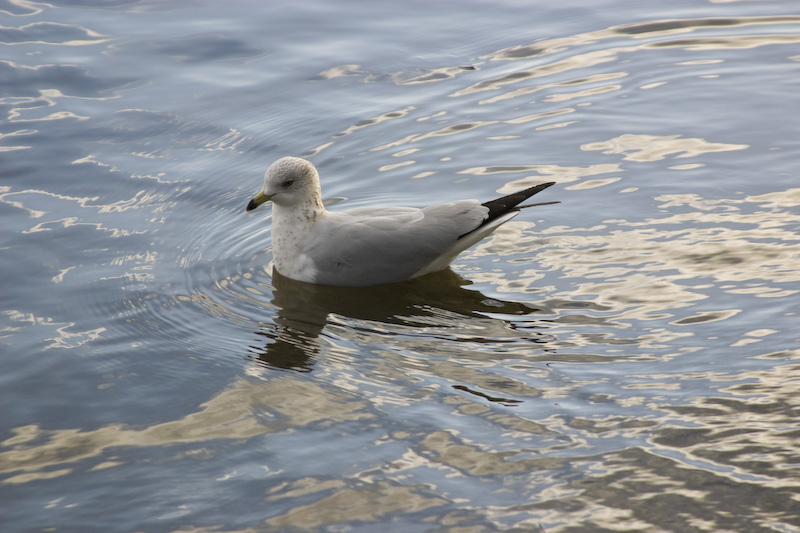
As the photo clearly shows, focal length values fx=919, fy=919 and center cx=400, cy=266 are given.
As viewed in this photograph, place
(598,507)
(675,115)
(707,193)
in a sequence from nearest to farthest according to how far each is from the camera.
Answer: (598,507) < (707,193) < (675,115)

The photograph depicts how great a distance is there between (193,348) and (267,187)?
5.20ft

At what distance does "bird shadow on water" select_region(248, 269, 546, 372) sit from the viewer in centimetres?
605

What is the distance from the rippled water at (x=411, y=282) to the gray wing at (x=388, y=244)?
18cm

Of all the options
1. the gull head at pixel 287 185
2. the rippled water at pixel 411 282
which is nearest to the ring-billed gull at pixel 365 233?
the gull head at pixel 287 185

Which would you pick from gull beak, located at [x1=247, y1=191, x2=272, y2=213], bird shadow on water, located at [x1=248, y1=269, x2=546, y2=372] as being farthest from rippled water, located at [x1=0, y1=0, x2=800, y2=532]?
gull beak, located at [x1=247, y1=191, x2=272, y2=213]

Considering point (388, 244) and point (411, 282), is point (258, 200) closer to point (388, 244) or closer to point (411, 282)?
point (388, 244)

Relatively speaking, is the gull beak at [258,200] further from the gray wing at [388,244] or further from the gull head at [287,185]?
the gray wing at [388,244]

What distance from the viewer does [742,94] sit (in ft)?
30.7

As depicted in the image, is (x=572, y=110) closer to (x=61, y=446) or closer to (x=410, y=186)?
(x=410, y=186)

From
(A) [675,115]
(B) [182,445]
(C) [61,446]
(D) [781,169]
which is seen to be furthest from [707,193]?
(C) [61,446]

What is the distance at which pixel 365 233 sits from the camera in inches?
268

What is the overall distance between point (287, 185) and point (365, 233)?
77cm

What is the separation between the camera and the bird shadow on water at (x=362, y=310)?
A: 6.05 meters

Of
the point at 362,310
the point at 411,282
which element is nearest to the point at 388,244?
the point at 411,282
